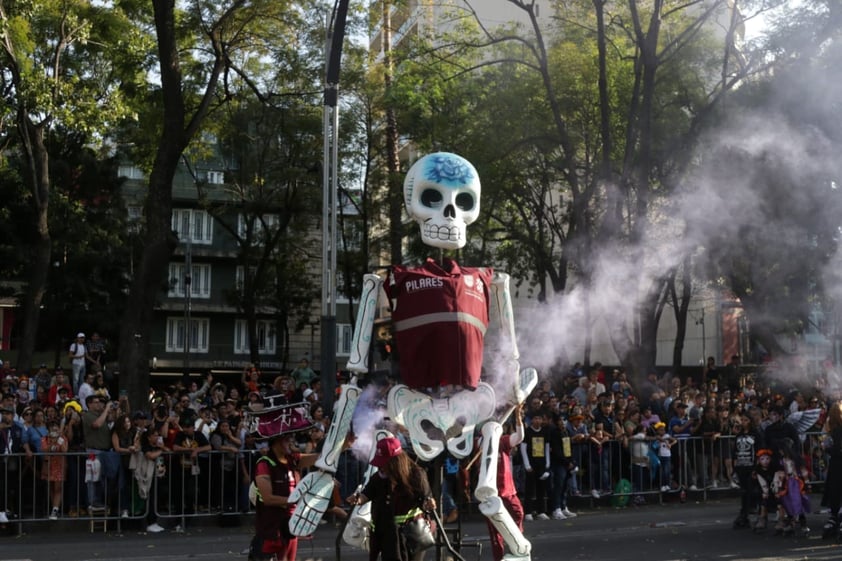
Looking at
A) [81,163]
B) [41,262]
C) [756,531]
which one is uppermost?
[81,163]

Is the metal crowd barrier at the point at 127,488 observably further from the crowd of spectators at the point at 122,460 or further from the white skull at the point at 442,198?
the white skull at the point at 442,198

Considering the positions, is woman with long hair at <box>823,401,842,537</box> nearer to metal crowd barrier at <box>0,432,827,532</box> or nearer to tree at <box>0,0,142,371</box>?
metal crowd barrier at <box>0,432,827,532</box>

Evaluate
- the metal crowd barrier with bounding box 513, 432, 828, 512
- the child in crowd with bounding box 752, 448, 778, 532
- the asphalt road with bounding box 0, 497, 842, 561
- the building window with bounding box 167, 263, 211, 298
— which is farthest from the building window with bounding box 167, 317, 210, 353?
the child in crowd with bounding box 752, 448, 778, 532

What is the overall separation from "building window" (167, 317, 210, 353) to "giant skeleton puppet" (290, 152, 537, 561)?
5066 cm

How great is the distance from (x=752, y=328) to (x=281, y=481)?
16.8 m

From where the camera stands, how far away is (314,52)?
28.8m

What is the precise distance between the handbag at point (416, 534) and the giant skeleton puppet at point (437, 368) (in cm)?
Result: 84

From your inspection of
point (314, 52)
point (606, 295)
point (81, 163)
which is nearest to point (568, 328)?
point (606, 295)

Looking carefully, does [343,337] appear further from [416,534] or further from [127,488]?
[416,534]

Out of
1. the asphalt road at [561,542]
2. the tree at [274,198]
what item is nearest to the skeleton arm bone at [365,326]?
the asphalt road at [561,542]

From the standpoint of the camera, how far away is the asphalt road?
1225 cm

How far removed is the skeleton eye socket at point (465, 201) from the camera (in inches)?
348

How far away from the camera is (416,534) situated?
739 centimetres

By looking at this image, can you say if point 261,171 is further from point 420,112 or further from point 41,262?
point 41,262
